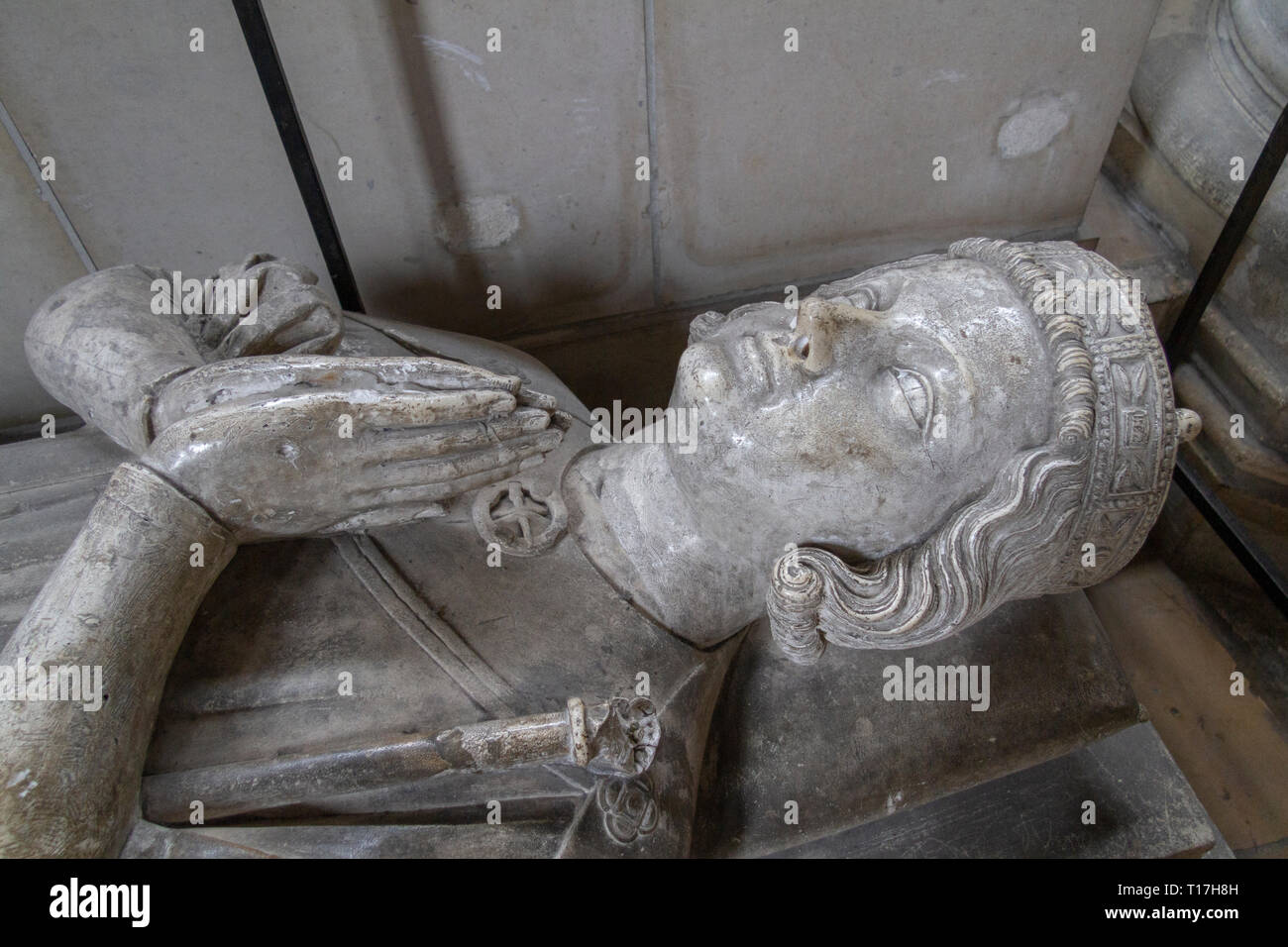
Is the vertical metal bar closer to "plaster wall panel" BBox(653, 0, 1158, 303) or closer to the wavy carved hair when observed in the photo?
"plaster wall panel" BBox(653, 0, 1158, 303)

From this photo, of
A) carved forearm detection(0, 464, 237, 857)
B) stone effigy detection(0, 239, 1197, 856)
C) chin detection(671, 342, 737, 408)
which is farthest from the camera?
chin detection(671, 342, 737, 408)

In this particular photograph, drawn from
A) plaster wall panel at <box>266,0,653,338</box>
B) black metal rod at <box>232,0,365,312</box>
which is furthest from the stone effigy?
plaster wall panel at <box>266,0,653,338</box>

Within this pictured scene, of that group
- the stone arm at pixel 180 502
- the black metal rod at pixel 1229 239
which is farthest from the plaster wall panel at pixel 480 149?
the black metal rod at pixel 1229 239

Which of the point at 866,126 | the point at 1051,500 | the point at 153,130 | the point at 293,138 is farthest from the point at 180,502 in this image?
the point at 866,126

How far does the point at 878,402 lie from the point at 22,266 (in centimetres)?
248

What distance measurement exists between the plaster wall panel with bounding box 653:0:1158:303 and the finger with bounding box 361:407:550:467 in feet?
4.28

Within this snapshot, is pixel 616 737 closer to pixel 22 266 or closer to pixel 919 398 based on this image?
pixel 919 398

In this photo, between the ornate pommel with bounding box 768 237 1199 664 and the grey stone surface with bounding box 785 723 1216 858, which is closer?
the ornate pommel with bounding box 768 237 1199 664

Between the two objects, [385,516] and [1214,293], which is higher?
[385,516]

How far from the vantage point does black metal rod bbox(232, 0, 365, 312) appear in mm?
2270

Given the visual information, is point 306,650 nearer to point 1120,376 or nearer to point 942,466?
point 942,466

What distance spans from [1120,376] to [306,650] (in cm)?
171

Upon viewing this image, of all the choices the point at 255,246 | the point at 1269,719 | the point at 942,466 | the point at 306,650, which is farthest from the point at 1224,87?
the point at 306,650

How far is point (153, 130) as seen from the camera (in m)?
2.67
